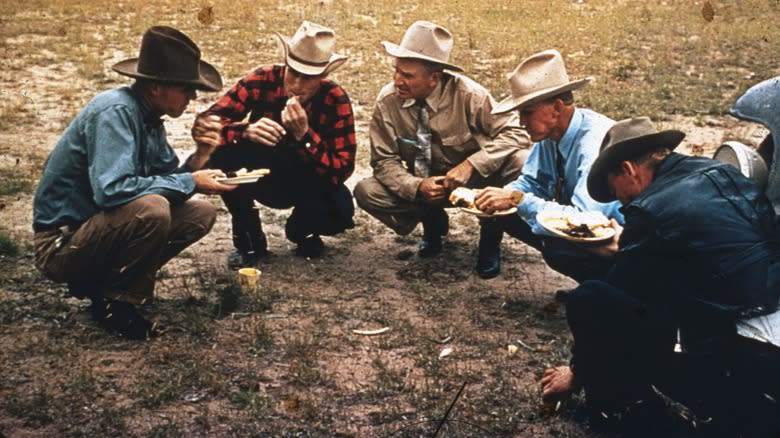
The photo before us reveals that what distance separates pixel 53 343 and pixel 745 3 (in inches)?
672

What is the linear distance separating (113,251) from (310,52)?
2.01m

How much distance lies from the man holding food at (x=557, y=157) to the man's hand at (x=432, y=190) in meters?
0.61

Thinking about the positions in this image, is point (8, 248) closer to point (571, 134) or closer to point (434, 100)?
point (434, 100)

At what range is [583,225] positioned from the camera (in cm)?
448

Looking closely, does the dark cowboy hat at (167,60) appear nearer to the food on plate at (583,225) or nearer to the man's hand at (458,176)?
the man's hand at (458,176)

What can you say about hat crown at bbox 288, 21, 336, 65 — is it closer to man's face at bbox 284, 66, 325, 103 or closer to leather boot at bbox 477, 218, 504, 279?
man's face at bbox 284, 66, 325, 103

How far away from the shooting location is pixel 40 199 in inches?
188

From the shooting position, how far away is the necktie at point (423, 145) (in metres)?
6.08

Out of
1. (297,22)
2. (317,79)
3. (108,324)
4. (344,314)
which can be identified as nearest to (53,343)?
(108,324)

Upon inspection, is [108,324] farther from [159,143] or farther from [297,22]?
[297,22]

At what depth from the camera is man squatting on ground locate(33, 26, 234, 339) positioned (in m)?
4.57

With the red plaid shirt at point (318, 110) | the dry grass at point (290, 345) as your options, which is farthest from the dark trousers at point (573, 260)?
the red plaid shirt at point (318, 110)

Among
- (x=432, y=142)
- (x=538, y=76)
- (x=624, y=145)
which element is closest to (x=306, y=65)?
(x=432, y=142)

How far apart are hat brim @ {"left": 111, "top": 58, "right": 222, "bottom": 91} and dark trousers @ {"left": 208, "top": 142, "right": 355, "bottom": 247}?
0.78 m
